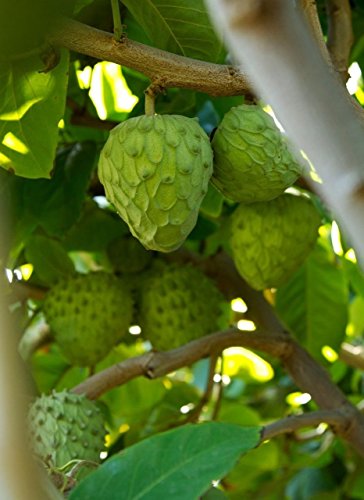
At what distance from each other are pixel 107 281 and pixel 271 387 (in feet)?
4.52

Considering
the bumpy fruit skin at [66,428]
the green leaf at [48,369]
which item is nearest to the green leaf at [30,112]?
the bumpy fruit skin at [66,428]

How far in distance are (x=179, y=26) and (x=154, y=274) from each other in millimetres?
764

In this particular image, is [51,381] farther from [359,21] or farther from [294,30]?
[294,30]

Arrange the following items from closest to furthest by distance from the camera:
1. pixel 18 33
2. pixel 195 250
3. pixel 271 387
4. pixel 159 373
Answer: pixel 18 33, pixel 159 373, pixel 195 250, pixel 271 387

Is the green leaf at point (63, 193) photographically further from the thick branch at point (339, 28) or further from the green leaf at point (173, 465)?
the green leaf at point (173, 465)

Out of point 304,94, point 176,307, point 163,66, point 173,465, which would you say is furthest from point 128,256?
point 304,94

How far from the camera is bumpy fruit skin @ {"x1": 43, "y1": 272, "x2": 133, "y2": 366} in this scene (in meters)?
2.25

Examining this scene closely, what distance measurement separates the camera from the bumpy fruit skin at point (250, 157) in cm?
156

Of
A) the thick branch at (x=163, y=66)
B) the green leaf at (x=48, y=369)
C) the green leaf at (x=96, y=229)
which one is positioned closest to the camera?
the thick branch at (x=163, y=66)

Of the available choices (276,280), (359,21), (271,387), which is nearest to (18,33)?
(276,280)

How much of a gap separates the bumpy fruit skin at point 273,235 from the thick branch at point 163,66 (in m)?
0.60

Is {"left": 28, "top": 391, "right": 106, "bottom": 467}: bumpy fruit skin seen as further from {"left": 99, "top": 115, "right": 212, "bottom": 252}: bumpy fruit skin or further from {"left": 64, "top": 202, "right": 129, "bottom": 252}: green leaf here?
{"left": 64, "top": 202, "right": 129, "bottom": 252}: green leaf

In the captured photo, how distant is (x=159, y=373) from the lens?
194cm

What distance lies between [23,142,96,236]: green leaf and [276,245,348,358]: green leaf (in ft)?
2.20
